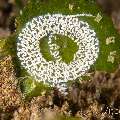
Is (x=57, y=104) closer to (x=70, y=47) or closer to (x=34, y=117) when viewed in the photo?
(x=34, y=117)

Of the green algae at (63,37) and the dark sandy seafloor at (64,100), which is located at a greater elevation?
the green algae at (63,37)

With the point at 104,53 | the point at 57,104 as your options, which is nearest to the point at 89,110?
the point at 57,104

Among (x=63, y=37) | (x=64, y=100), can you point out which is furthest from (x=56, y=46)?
(x=64, y=100)

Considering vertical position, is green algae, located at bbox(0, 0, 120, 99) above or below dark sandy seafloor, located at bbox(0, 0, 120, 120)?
above

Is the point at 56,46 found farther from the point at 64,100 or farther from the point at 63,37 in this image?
the point at 64,100

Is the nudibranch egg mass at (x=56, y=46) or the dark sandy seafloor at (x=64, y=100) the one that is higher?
the nudibranch egg mass at (x=56, y=46)
